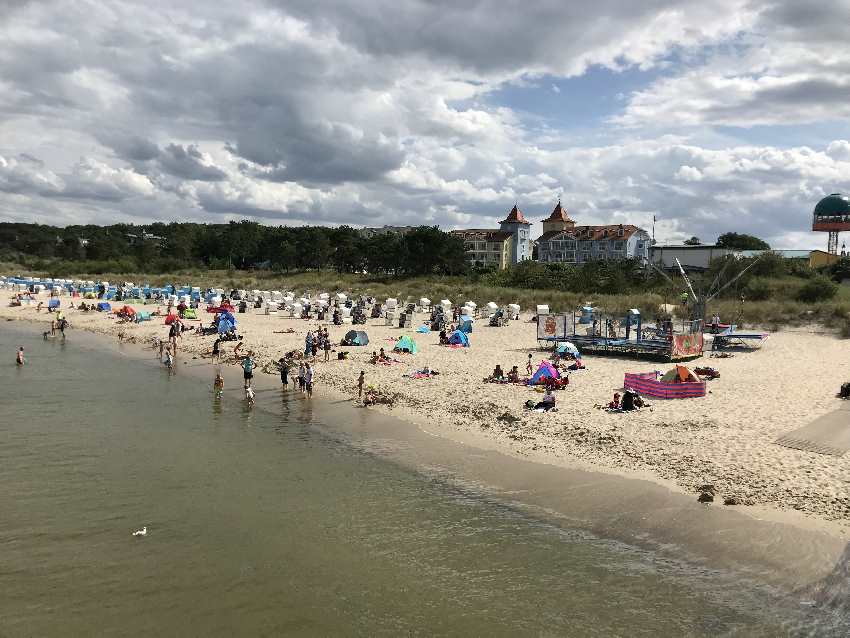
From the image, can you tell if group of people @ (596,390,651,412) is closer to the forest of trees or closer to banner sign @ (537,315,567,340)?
banner sign @ (537,315,567,340)

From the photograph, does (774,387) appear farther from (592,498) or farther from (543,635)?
(543,635)

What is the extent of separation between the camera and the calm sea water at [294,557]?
804 cm

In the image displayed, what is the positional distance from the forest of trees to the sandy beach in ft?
152

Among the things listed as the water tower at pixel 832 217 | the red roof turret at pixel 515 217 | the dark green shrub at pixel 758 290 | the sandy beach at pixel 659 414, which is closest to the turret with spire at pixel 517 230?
the red roof turret at pixel 515 217

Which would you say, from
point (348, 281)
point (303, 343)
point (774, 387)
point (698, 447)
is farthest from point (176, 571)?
point (348, 281)

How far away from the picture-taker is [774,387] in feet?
63.9

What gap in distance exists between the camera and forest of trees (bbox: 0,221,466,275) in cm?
7619

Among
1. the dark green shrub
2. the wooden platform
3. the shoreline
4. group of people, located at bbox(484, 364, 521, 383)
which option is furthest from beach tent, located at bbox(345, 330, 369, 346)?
the dark green shrub

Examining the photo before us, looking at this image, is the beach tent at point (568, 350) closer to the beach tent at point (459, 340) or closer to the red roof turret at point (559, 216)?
the beach tent at point (459, 340)

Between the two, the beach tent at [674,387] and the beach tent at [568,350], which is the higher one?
the beach tent at [568,350]

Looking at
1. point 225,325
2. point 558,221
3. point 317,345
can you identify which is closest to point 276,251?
point 558,221

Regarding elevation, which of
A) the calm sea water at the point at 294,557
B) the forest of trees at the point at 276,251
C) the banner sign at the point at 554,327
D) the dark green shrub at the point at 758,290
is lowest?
the calm sea water at the point at 294,557

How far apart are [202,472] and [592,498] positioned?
7.60m

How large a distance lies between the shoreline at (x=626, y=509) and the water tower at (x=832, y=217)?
72.6 meters
